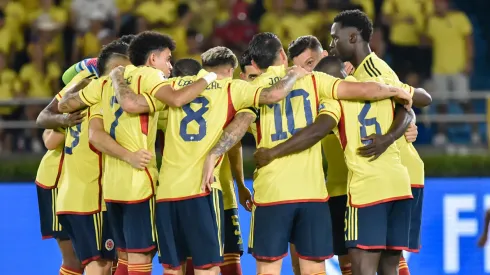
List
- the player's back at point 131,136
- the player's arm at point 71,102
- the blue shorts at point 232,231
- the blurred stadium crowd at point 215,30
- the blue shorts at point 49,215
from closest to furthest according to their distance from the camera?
the player's back at point 131,136
the player's arm at point 71,102
the blue shorts at point 232,231
the blue shorts at point 49,215
the blurred stadium crowd at point 215,30

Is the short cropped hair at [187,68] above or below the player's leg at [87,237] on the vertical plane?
above

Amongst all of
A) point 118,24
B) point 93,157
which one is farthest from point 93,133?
point 118,24

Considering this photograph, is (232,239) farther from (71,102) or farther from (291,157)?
(71,102)

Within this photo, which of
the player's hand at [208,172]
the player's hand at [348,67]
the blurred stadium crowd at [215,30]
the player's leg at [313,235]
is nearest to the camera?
the player's hand at [208,172]

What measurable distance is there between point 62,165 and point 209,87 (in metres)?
1.71

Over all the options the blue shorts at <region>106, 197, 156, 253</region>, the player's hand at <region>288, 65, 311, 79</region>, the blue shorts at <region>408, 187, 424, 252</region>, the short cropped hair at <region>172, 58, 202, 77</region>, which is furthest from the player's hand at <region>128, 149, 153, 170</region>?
the blue shorts at <region>408, 187, 424, 252</region>

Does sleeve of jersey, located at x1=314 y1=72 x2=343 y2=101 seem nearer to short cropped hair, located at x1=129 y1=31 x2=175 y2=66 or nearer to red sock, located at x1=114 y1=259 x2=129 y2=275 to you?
short cropped hair, located at x1=129 y1=31 x2=175 y2=66

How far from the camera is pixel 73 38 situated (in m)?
13.6

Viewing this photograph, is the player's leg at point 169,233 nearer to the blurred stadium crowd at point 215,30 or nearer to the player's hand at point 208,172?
the player's hand at point 208,172

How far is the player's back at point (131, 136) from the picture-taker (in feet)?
23.5

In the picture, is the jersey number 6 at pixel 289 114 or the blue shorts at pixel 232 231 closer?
the jersey number 6 at pixel 289 114

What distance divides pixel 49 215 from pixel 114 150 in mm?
1324

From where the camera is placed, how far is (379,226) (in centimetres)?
700

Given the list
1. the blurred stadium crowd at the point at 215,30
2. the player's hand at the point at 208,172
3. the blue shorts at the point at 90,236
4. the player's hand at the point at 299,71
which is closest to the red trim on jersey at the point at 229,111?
the player's hand at the point at 208,172
